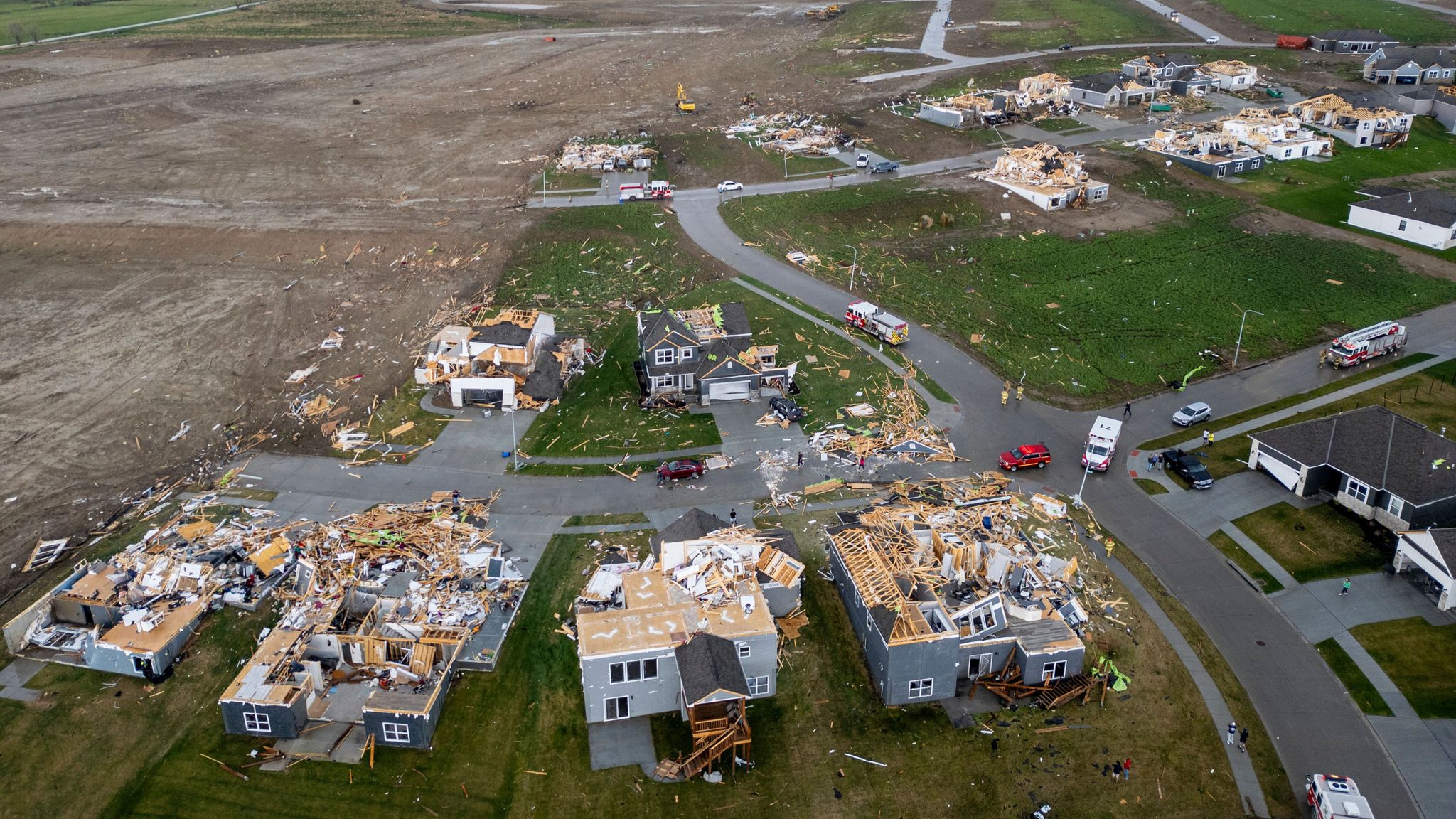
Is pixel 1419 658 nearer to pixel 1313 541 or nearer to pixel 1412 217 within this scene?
pixel 1313 541

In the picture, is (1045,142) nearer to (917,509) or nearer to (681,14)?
(917,509)

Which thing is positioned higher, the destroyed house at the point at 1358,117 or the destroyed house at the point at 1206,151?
the destroyed house at the point at 1358,117

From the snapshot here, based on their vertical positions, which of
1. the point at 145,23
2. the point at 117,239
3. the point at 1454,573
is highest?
the point at 145,23

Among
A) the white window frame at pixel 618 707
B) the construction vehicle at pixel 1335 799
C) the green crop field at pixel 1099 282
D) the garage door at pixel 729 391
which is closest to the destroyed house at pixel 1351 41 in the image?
the green crop field at pixel 1099 282

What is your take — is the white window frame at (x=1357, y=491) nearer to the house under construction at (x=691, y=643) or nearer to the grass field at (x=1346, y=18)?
the house under construction at (x=691, y=643)

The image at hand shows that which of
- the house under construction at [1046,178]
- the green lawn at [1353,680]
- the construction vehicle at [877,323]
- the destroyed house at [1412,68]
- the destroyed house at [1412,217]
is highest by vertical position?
the destroyed house at [1412,68]

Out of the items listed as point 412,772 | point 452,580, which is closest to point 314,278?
point 452,580
